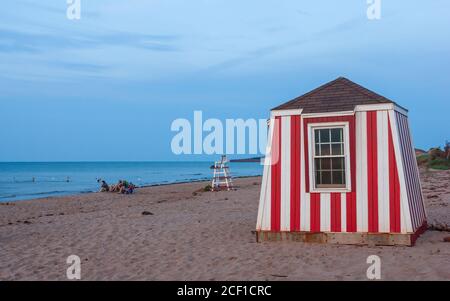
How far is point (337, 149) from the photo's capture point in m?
10.8

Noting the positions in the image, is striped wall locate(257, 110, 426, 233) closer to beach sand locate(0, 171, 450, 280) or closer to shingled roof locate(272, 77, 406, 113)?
shingled roof locate(272, 77, 406, 113)

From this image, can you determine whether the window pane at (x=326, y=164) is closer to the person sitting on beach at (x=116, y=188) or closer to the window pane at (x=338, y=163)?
the window pane at (x=338, y=163)

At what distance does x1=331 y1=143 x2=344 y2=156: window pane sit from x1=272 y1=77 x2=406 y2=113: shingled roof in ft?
2.47

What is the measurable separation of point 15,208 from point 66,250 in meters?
15.2

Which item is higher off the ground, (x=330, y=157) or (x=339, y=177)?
(x=330, y=157)

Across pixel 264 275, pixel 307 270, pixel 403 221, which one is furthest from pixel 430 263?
pixel 264 275

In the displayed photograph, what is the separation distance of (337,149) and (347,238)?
190 cm

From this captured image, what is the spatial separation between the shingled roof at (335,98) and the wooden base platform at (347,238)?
2666 mm

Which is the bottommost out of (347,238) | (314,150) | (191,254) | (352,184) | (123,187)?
(191,254)

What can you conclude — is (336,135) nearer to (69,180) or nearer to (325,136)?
(325,136)

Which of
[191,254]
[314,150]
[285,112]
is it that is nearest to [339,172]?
[314,150]

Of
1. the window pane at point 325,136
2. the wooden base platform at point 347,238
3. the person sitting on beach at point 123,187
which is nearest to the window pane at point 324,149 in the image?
the window pane at point 325,136

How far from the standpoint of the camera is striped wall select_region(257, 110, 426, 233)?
34.2 feet
